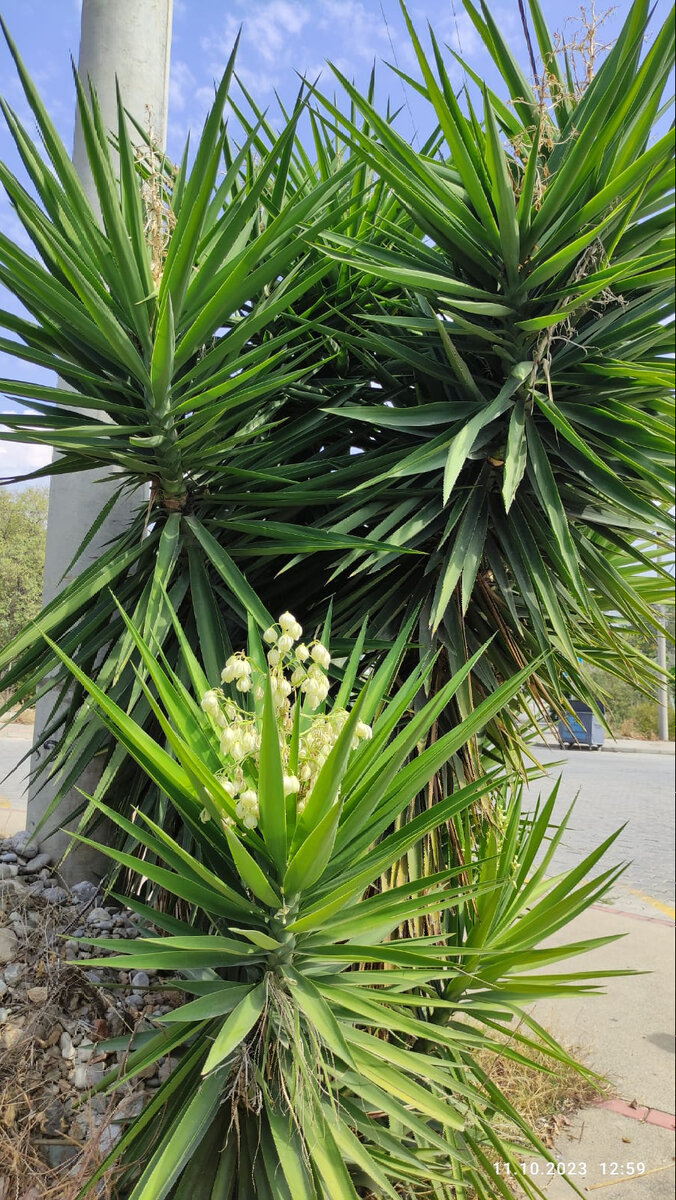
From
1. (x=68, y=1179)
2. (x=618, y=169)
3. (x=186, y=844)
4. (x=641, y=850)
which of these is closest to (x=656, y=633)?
(x=618, y=169)

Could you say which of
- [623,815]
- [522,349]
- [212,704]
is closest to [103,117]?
[522,349]

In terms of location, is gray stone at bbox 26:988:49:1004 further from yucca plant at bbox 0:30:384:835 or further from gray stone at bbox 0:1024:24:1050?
yucca plant at bbox 0:30:384:835

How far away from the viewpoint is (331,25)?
3.09 metres

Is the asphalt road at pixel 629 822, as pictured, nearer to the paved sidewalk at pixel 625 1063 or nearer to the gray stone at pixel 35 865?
the paved sidewalk at pixel 625 1063

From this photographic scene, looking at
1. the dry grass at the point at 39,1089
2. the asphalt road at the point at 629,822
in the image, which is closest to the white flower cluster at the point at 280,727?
the dry grass at the point at 39,1089

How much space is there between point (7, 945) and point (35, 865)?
481mm

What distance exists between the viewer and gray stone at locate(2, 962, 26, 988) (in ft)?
7.40

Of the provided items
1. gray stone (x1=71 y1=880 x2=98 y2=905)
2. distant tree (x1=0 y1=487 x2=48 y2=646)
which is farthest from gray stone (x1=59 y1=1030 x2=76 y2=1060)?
distant tree (x1=0 y1=487 x2=48 y2=646)

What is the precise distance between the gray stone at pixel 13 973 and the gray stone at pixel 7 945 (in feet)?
0.10

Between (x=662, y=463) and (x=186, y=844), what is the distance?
5.38 feet

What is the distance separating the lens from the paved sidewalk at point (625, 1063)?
8.71ft

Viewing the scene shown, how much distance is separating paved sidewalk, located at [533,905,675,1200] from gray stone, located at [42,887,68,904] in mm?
1720

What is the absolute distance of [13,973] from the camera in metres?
2.26

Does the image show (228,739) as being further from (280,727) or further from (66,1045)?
(66,1045)
